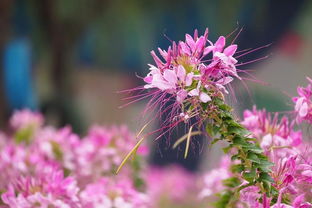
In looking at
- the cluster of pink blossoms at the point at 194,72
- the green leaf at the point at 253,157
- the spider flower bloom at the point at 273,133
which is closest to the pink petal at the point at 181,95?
the cluster of pink blossoms at the point at 194,72

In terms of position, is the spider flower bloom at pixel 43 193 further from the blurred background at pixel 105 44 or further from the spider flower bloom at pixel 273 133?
the blurred background at pixel 105 44

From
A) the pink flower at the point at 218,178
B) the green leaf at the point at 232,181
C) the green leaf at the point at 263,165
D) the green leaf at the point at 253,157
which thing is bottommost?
the green leaf at the point at 263,165

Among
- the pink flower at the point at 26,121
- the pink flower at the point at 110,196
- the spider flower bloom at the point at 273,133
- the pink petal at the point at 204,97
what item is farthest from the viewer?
the pink flower at the point at 26,121

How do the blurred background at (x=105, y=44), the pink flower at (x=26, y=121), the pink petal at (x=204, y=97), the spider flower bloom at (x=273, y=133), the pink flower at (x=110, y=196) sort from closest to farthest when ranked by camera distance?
the pink petal at (x=204, y=97) < the spider flower bloom at (x=273, y=133) < the pink flower at (x=110, y=196) < the pink flower at (x=26, y=121) < the blurred background at (x=105, y=44)

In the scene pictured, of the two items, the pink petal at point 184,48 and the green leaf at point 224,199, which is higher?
the pink petal at point 184,48

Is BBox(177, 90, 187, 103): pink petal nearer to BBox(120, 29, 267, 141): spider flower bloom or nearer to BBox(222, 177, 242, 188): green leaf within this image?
BBox(120, 29, 267, 141): spider flower bloom

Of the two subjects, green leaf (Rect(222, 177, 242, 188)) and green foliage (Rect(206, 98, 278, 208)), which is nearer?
green foliage (Rect(206, 98, 278, 208))

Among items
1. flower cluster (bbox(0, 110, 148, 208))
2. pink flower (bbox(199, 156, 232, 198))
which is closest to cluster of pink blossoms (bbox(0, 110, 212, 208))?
flower cluster (bbox(0, 110, 148, 208))
